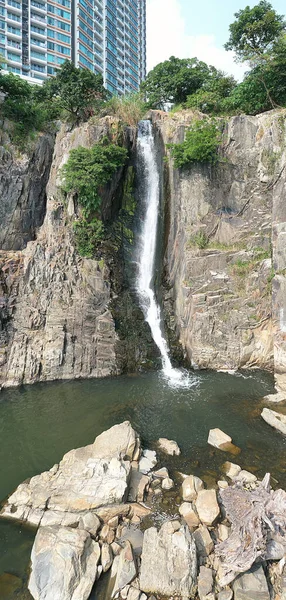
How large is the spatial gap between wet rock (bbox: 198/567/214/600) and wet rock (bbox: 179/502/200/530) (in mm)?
982

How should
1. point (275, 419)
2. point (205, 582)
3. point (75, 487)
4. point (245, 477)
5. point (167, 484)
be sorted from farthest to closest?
point (275, 419) → point (245, 477) → point (167, 484) → point (75, 487) → point (205, 582)

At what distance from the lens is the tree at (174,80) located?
2370 cm

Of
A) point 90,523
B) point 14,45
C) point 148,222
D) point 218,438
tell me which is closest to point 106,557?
point 90,523

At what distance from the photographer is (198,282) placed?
53.7 feet

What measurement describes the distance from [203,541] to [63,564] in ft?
9.65

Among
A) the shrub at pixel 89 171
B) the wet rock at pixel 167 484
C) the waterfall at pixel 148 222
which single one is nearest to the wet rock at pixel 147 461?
the wet rock at pixel 167 484

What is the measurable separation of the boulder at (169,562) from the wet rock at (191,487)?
4.33 feet

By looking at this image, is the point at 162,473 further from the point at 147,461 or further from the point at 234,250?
the point at 234,250

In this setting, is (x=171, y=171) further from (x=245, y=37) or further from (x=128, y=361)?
(x=128, y=361)

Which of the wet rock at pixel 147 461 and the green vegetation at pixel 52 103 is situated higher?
the green vegetation at pixel 52 103

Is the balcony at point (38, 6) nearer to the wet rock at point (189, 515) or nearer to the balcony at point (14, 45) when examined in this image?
the balcony at point (14, 45)

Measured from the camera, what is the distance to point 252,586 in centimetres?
546

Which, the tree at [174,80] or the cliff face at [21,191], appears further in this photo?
the tree at [174,80]

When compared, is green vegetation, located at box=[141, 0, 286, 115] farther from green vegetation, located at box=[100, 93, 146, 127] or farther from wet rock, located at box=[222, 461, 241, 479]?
wet rock, located at box=[222, 461, 241, 479]
